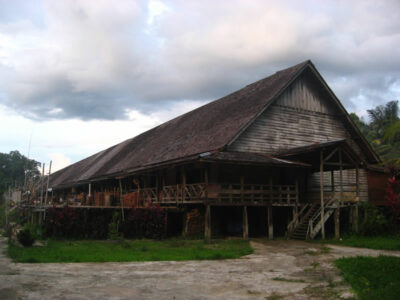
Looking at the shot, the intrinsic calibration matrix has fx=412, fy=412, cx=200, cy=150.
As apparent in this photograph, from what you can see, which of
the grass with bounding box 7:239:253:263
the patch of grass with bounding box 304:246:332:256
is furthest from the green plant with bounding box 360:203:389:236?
the grass with bounding box 7:239:253:263

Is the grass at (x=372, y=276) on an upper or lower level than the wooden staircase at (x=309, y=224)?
lower

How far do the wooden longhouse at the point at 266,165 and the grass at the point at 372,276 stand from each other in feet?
24.3

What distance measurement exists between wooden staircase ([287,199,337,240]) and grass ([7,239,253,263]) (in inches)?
128

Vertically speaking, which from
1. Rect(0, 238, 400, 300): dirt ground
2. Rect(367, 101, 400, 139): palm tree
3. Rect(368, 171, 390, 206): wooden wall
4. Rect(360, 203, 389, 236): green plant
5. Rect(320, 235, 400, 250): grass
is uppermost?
Rect(367, 101, 400, 139): palm tree

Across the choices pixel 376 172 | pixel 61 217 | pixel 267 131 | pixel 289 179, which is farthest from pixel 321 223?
pixel 61 217

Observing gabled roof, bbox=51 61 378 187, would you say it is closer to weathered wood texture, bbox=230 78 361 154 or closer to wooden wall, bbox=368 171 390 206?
weathered wood texture, bbox=230 78 361 154

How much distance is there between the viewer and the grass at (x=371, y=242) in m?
15.2

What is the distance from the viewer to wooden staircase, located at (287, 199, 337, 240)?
18.2 metres

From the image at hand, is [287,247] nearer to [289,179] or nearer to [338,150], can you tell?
[338,150]

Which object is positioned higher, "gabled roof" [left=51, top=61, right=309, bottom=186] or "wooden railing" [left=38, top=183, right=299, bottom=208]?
"gabled roof" [left=51, top=61, right=309, bottom=186]

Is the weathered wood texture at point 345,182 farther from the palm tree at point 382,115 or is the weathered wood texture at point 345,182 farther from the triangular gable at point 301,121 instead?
the palm tree at point 382,115

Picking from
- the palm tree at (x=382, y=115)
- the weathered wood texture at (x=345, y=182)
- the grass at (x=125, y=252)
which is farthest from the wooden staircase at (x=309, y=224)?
the palm tree at (x=382, y=115)

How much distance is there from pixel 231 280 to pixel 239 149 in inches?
444

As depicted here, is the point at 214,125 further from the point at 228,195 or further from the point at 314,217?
the point at 314,217
